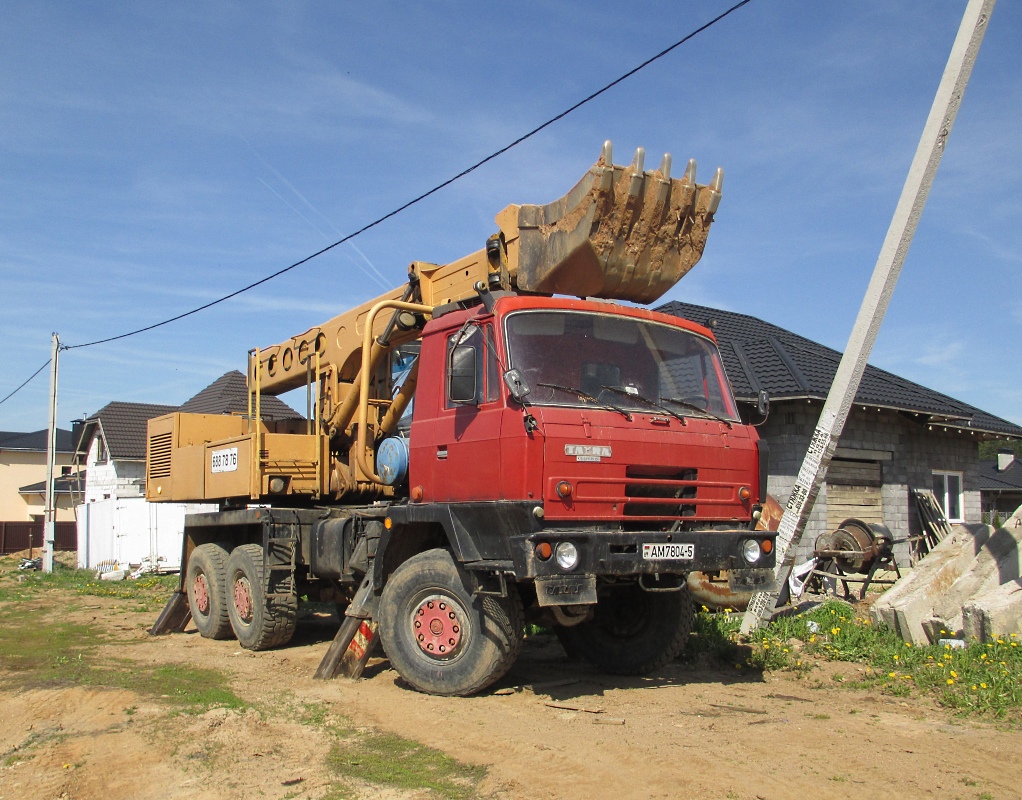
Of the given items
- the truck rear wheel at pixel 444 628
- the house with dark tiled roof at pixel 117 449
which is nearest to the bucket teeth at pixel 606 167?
the truck rear wheel at pixel 444 628

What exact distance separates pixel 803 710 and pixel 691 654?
196 cm

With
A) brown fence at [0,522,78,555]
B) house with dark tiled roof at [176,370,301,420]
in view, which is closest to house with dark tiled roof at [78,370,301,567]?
house with dark tiled roof at [176,370,301,420]

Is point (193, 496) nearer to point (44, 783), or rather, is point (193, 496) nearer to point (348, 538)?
point (348, 538)

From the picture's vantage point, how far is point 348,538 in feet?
28.6

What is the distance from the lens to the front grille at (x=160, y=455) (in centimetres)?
1183

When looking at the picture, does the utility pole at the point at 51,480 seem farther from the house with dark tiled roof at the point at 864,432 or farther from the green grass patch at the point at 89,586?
the house with dark tiled roof at the point at 864,432

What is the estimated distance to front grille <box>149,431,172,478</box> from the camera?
466 inches

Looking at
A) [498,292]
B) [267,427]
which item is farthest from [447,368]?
[267,427]

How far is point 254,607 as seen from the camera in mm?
9812

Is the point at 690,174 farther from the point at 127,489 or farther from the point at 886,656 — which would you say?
the point at 127,489

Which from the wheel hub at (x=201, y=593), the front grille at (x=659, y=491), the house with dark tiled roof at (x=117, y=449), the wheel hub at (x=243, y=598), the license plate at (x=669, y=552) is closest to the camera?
the license plate at (x=669, y=552)

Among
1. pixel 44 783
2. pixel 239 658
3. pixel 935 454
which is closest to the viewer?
pixel 44 783

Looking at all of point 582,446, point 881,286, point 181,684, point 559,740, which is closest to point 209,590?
point 181,684

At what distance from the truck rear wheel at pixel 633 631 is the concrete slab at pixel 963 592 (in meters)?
2.20
